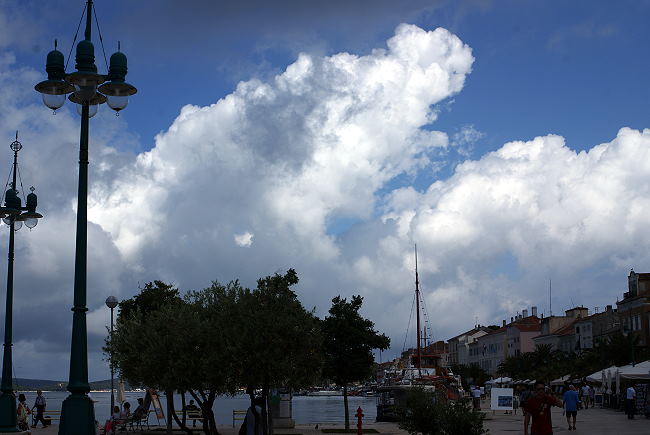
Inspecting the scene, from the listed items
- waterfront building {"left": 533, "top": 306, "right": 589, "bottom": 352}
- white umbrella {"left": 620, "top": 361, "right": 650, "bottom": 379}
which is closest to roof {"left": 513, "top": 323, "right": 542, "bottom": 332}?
waterfront building {"left": 533, "top": 306, "right": 589, "bottom": 352}

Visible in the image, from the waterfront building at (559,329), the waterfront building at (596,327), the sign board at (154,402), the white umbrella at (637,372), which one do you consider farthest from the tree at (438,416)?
the waterfront building at (559,329)

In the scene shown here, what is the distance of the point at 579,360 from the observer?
81.2m

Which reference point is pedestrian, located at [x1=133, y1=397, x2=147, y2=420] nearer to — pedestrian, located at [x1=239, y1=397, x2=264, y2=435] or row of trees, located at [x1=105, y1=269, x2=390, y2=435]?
row of trees, located at [x1=105, y1=269, x2=390, y2=435]

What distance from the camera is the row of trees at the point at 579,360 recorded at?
221ft

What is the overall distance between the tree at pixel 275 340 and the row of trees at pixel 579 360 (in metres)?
38.2

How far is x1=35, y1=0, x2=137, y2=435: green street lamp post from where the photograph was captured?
12672mm

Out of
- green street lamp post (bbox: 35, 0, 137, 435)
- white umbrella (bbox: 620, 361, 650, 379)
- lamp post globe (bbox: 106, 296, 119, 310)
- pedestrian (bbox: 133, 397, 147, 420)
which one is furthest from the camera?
white umbrella (bbox: 620, 361, 650, 379)

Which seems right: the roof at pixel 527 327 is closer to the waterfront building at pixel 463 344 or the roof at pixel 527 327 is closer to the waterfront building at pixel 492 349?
the waterfront building at pixel 492 349

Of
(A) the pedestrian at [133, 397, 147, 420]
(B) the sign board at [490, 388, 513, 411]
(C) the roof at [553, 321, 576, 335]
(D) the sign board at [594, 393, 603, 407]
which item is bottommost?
(D) the sign board at [594, 393, 603, 407]

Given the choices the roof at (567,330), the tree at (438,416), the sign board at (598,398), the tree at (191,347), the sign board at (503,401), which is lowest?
the sign board at (598,398)

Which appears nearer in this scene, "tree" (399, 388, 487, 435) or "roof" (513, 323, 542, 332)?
"tree" (399, 388, 487, 435)

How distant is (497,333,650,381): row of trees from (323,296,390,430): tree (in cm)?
2732

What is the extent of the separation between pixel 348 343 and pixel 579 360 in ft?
162

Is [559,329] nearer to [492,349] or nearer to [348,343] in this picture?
[492,349]
